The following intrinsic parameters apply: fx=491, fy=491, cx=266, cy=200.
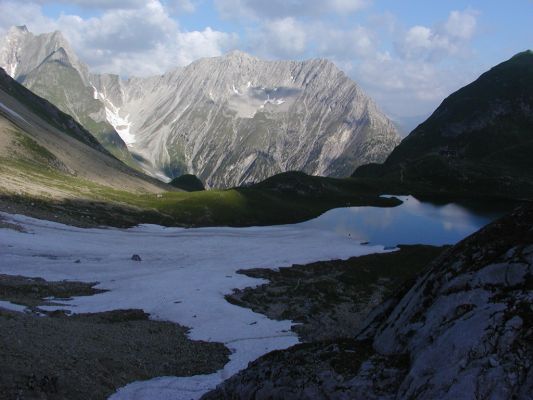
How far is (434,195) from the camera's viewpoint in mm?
179125

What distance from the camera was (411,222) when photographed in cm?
12825

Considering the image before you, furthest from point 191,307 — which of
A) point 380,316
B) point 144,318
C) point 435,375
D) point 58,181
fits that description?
point 58,181

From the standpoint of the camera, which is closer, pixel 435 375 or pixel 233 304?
pixel 435 375

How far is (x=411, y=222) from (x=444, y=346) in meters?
118

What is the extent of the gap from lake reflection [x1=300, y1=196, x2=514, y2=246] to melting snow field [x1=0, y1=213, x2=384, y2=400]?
575 inches

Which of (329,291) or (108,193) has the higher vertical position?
(108,193)

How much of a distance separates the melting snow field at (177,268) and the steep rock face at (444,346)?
9.57 metres

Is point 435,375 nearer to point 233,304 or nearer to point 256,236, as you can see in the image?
point 233,304

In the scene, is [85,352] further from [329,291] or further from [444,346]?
[329,291]

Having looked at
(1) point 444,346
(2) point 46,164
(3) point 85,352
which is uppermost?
(2) point 46,164

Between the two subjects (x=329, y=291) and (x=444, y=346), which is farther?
(x=329, y=291)

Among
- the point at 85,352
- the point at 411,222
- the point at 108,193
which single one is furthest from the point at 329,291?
the point at 108,193

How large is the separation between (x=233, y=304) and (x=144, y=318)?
1174 cm

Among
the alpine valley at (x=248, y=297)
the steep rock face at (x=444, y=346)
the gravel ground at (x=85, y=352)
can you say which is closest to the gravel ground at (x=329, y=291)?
the alpine valley at (x=248, y=297)
